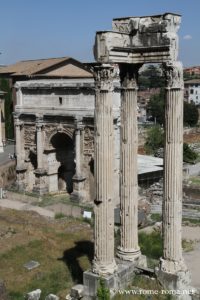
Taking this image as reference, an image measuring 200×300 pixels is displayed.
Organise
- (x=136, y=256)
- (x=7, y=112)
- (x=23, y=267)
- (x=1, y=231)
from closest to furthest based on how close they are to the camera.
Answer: (x=136, y=256) < (x=23, y=267) < (x=1, y=231) < (x=7, y=112)

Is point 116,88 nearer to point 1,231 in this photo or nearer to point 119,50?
point 1,231

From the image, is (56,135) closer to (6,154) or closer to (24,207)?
(24,207)

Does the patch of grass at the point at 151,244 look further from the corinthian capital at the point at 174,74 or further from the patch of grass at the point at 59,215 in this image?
the corinthian capital at the point at 174,74

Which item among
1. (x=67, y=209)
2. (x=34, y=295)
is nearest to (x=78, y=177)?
(x=67, y=209)

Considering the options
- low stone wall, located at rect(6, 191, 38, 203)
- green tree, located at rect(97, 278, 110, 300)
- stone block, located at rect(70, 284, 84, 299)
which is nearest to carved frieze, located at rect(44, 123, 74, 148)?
low stone wall, located at rect(6, 191, 38, 203)

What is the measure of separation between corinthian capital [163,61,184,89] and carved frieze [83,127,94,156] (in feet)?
52.5

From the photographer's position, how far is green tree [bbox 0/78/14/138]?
4419cm

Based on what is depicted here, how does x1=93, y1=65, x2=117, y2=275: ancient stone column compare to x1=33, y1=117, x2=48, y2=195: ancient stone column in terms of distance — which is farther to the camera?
x1=33, y1=117, x2=48, y2=195: ancient stone column

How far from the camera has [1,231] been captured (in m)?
20.0

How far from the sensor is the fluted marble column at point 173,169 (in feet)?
36.0

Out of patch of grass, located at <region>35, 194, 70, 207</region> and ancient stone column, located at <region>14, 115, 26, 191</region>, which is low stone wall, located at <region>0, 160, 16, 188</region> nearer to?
ancient stone column, located at <region>14, 115, 26, 191</region>

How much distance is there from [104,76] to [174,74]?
5.44ft

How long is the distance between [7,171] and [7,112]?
13.4 metres

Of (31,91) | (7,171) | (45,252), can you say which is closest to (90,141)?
(31,91)
